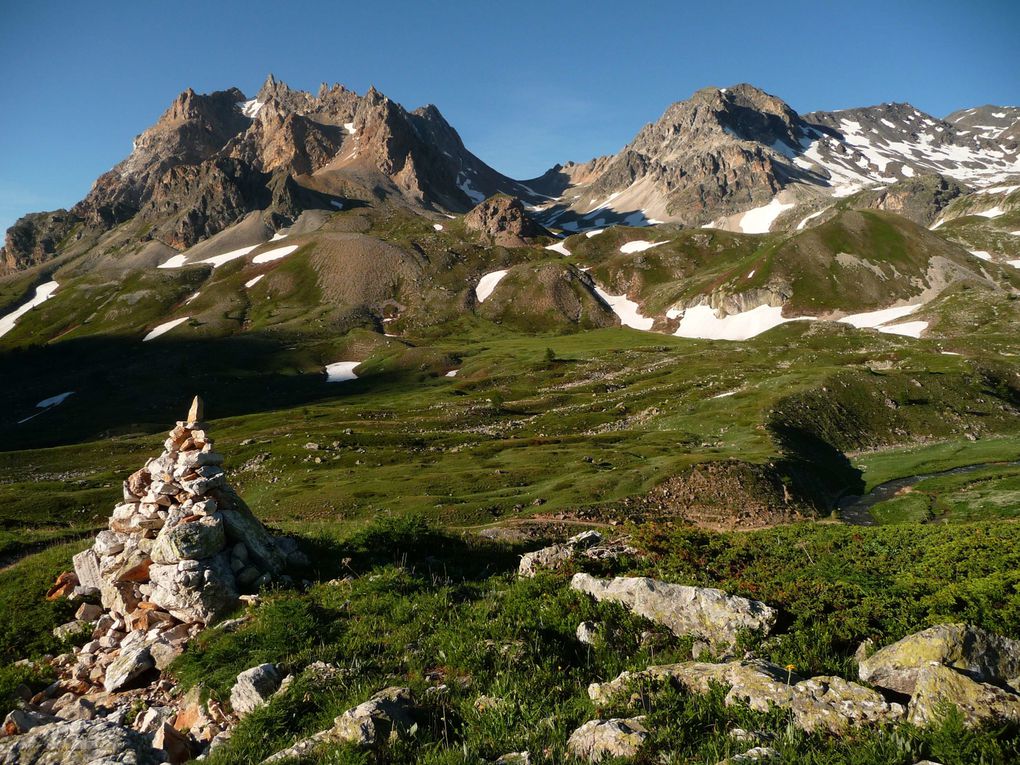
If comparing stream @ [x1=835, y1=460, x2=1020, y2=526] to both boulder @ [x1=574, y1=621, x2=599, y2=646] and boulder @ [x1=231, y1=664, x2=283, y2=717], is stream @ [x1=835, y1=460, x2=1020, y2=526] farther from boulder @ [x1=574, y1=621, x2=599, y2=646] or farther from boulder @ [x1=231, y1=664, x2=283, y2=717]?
boulder @ [x1=231, y1=664, x2=283, y2=717]

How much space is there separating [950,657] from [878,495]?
54.2m

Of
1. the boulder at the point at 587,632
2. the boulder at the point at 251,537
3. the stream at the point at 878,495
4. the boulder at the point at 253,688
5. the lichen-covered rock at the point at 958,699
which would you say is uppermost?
the boulder at the point at 251,537

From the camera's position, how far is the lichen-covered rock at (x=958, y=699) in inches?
360

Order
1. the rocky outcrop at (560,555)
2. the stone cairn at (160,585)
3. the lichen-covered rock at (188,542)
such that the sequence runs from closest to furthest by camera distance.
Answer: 1. the stone cairn at (160,585)
2. the lichen-covered rock at (188,542)
3. the rocky outcrop at (560,555)

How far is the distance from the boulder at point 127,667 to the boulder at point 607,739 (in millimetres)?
13281

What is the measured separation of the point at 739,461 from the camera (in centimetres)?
5781

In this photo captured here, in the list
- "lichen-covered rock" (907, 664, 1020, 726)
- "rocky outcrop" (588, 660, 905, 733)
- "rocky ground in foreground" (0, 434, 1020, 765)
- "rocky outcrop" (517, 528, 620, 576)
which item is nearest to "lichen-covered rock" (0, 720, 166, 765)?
"rocky ground in foreground" (0, 434, 1020, 765)

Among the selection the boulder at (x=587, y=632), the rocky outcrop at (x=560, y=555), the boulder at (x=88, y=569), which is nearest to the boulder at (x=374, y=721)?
the boulder at (x=587, y=632)

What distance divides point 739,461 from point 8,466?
108 meters

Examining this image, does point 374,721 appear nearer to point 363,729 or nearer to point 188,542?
point 363,729

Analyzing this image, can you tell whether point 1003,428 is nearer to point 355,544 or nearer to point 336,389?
point 355,544

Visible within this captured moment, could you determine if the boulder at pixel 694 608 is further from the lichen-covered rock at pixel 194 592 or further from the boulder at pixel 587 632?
the lichen-covered rock at pixel 194 592

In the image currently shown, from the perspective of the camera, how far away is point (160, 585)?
1931 cm

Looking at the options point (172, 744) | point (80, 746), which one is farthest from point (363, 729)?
point (80, 746)
